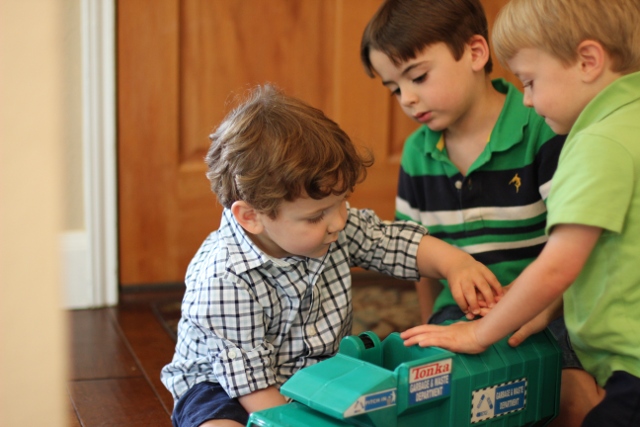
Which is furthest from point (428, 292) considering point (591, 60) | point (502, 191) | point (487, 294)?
point (591, 60)

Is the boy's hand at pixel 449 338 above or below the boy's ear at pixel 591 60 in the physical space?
below

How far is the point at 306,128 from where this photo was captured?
997 millimetres

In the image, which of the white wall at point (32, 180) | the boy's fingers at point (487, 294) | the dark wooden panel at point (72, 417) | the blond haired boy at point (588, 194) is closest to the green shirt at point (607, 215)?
the blond haired boy at point (588, 194)

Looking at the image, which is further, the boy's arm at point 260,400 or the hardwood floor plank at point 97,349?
the hardwood floor plank at point 97,349

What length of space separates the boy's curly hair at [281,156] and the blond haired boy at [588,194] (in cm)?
22

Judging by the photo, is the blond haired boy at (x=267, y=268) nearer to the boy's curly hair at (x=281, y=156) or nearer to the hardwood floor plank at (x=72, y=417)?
the boy's curly hair at (x=281, y=156)

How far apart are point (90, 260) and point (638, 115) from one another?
1.23 metres

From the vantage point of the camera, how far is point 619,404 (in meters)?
0.92

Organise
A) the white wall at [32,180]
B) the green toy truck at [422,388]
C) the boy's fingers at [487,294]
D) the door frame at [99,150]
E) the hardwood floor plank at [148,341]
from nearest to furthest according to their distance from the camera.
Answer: the green toy truck at [422,388], the boy's fingers at [487,294], the hardwood floor plank at [148,341], the white wall at [32,180], the door frame at [99,150]

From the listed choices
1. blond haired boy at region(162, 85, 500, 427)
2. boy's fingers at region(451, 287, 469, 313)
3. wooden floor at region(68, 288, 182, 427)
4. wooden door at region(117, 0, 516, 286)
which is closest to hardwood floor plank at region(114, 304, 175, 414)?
wooden floor at region(68, 288, 182, 427)

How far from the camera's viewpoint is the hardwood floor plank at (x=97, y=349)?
1.40 m

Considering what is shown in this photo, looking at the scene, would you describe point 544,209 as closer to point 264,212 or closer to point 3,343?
point 264,212

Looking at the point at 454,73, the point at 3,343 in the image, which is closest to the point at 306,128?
the point at 454,73

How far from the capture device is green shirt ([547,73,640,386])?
853 mm
